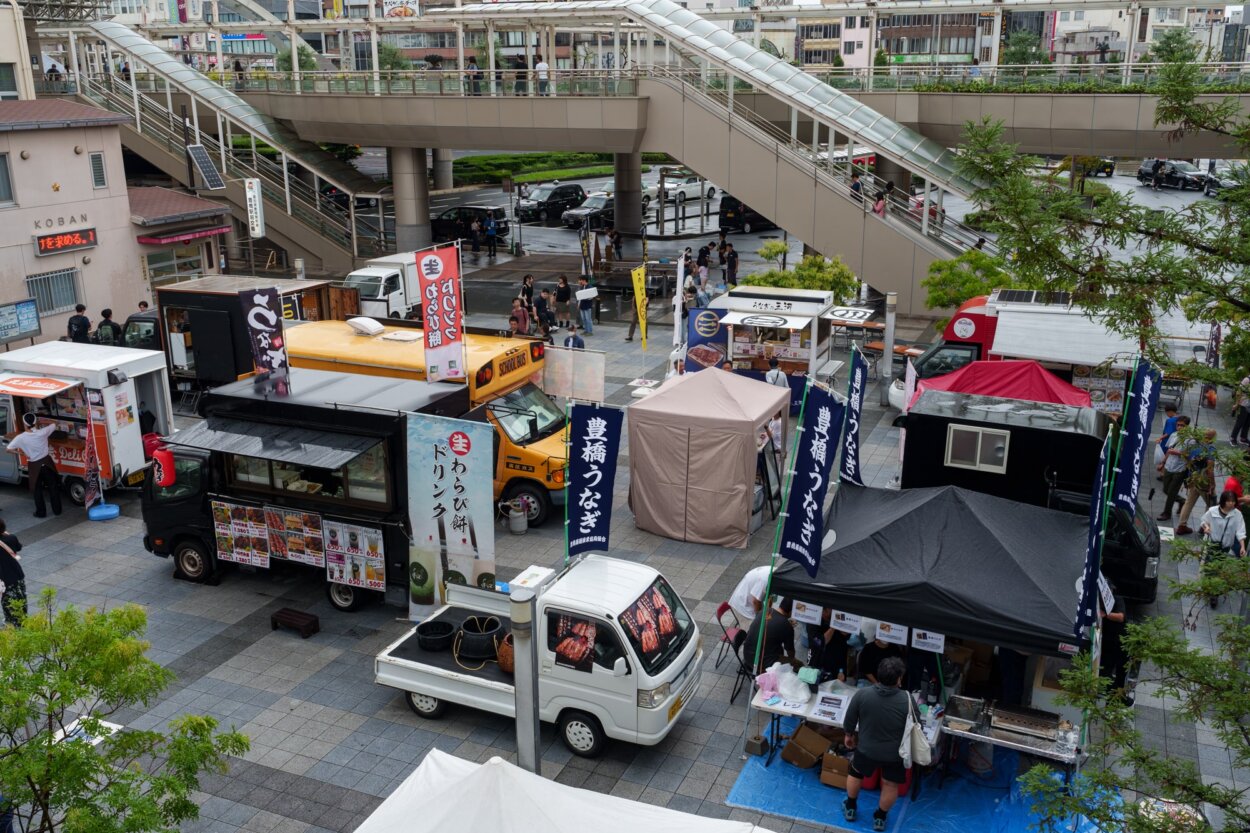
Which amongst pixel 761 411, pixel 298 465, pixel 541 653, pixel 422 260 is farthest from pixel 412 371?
pixel 541 653

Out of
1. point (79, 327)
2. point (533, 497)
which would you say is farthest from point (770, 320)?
point (79, 327)

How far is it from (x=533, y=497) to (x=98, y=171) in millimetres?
16181

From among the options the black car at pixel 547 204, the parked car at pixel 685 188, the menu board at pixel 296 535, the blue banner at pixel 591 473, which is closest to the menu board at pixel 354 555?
the menu board at pixel 296 535

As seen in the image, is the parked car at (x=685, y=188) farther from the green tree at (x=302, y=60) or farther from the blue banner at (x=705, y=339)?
the blue banner at (x=705, y=339)

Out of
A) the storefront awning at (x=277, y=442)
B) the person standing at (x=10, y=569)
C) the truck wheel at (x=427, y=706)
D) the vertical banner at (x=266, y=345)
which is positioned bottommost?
the truck wheel at (x=427, y=706)

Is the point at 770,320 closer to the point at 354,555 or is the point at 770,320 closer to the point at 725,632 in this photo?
the point at 725,632

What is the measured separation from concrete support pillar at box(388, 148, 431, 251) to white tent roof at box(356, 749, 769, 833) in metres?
31.4

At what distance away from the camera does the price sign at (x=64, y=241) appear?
2439 centimetres

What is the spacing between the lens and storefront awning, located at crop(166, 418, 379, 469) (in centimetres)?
1302

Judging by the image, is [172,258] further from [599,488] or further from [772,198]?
[599,488]

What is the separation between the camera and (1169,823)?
19.8 ft

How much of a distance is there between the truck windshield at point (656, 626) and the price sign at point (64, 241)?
1954 centimetres

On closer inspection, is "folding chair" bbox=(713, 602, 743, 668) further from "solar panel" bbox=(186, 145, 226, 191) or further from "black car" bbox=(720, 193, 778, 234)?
"black car" bbox=(720, 193, 778, 234)

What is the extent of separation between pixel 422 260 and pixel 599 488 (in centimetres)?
537
